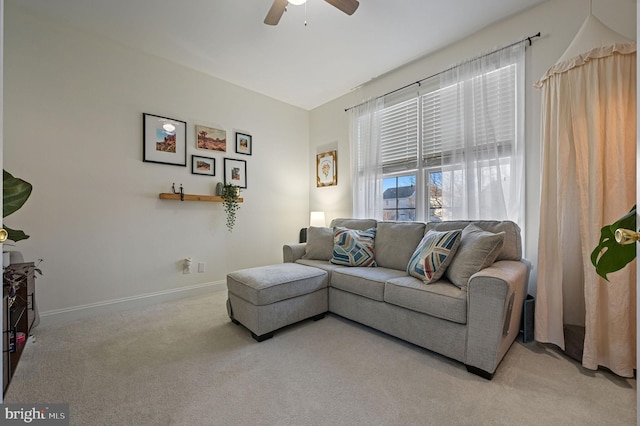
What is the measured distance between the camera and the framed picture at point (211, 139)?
3.35 m

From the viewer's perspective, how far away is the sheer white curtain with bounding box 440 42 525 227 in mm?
2461

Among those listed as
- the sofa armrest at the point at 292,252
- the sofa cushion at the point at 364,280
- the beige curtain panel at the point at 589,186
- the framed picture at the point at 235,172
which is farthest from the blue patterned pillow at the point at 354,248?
the framed picture at the point at 235,172

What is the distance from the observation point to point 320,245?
10.1 feet

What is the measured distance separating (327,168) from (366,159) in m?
0.77

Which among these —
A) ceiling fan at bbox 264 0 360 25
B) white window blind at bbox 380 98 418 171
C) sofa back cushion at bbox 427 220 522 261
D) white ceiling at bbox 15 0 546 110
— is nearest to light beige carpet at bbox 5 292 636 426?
sofa back cushion at bbox 427 220 522 261

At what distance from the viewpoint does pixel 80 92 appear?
2.61m

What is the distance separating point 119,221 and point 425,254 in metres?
2.92

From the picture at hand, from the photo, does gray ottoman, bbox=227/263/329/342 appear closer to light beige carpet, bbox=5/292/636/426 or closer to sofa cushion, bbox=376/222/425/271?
light beige carpet, bbox=5/292/636/426

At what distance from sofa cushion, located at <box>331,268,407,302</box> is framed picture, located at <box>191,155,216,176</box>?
79.4 inches

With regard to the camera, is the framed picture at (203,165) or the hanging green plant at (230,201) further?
the hanging green plant at (230,201)

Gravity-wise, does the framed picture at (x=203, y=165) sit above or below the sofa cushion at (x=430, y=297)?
above

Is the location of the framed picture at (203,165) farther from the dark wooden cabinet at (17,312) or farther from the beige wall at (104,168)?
the dark wooden cabinet at (17,312)

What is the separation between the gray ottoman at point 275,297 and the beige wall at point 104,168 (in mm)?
1232

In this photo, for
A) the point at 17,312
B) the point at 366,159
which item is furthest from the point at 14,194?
the point at 366,159
